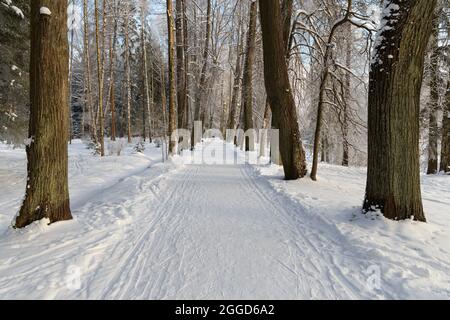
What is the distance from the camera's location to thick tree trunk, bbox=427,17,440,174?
39.4ft

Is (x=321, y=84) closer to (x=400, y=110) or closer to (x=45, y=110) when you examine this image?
(x=400, y=110)

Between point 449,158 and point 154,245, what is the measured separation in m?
13.2

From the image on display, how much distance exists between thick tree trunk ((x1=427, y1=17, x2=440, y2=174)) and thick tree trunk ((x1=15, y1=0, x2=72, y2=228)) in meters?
A: 13.4

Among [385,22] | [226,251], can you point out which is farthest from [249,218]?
[385,22]

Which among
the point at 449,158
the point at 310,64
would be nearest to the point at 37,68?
the point at 310,64

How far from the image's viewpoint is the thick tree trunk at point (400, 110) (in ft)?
15.3

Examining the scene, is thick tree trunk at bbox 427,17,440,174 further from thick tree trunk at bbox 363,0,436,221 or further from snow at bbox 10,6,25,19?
snow at bbox 10,6,25,19

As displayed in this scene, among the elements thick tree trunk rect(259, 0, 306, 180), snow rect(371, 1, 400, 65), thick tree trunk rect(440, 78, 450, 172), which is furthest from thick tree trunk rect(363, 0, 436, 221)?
thick tree trunk rect(440, 78, 450, 172)

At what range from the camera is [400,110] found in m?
4.76

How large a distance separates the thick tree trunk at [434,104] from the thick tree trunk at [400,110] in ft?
30.7

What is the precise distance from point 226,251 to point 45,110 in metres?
3.56

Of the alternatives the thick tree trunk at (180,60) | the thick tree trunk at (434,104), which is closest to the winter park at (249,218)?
the thick tree trunk at (434,104)
